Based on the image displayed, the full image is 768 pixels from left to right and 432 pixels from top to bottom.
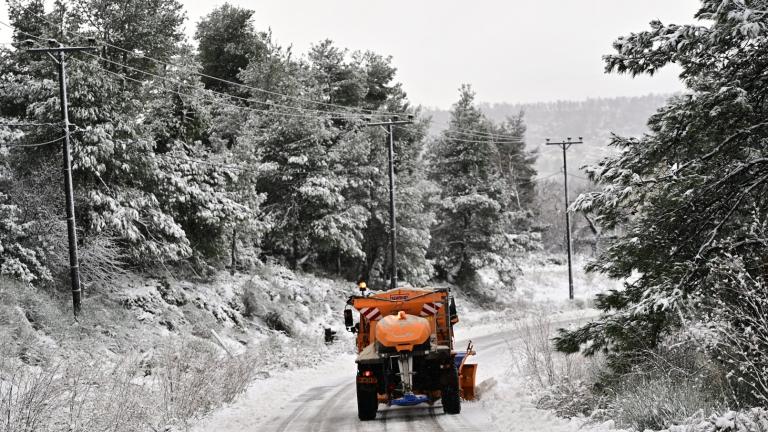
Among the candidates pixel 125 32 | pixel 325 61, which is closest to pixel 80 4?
pixel 125 32

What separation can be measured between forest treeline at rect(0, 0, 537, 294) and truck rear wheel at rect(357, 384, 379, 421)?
1208 centimetres

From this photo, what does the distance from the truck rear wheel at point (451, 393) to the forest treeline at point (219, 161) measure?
13.2m

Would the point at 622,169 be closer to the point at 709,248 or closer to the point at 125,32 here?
the point at 709,248

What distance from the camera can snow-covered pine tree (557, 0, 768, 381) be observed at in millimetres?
8266

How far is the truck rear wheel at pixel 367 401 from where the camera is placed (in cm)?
1145

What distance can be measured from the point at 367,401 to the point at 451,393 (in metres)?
1.38

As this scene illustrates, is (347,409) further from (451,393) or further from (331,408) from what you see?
(451,393)

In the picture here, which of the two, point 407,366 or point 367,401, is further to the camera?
point 407,366

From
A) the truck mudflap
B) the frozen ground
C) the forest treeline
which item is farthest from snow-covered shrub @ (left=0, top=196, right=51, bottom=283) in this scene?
the truck mudflap

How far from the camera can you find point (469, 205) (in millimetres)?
40625

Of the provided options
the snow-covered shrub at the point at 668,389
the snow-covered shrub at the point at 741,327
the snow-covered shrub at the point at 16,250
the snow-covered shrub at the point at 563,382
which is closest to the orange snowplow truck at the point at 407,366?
the snow-covered shrub at the point at 563,382

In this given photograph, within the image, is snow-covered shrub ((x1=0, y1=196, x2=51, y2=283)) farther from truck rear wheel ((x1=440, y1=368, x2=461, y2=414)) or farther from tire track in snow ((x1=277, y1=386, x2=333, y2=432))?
truck rear wheel ((x1=440, y1=368, x2=461, y2=414))

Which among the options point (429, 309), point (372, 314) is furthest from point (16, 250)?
point (429, 309)

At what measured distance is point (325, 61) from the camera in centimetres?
4216
